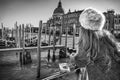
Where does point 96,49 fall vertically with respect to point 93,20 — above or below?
below

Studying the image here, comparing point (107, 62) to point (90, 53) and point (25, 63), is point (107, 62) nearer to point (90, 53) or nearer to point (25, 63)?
point (90, 53)

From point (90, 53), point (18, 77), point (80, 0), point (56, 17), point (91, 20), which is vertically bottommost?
point (18, 77)

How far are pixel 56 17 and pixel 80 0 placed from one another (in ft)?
179

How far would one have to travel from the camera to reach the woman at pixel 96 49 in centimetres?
69

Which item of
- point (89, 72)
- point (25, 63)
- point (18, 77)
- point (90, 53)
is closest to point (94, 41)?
point (90, 53)

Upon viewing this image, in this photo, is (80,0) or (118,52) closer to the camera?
(118,52)

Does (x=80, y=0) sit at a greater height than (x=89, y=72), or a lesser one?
greater

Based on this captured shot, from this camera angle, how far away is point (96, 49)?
0.71m

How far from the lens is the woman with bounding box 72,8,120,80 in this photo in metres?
0.69

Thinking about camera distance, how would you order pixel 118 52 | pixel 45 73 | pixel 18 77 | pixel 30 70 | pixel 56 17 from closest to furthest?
pixel 118 52
pixel 18 77
pixel 45 73
pixel 30 70
pixel 56 17

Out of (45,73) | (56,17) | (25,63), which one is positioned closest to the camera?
(45,73)

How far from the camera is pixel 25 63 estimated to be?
6.32 metres

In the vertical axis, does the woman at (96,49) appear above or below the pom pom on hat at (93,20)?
below

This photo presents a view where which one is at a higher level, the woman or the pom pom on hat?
the pom pom on hat
